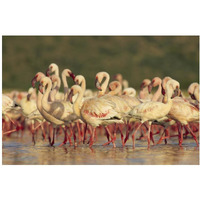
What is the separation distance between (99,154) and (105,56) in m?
63.0

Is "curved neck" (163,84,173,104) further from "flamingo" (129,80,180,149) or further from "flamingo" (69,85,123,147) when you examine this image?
"flamingo" (69,85,123,147)

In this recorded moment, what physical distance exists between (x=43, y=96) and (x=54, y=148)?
3.77ft

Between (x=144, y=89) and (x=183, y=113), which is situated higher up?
(x=144, y=89)

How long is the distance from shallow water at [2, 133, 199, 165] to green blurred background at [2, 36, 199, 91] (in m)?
53.2

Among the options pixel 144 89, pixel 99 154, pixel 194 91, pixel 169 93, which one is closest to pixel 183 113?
pixel 169 93

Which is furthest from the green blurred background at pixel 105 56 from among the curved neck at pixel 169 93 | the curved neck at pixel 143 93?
the curved neck at pixel 169 93

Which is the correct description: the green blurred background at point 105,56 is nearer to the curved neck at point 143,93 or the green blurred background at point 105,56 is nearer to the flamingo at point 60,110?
the curved neck at point 143,93

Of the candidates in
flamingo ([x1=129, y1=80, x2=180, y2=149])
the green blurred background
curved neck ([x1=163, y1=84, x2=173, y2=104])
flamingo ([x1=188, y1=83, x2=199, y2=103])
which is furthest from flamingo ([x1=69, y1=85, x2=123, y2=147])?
the green blurred background

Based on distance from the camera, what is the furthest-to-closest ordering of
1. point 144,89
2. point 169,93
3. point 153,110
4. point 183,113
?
point 144,89 → point 183,113 → point 169,93 → point 153,110

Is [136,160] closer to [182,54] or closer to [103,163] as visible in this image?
[103,163]

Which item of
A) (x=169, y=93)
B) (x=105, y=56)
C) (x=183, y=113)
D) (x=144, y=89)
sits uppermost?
(x=105, y=56)

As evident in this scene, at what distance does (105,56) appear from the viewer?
7281 centimetres

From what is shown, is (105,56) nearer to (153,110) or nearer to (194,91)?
(194,91)

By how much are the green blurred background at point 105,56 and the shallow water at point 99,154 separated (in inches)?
2094
